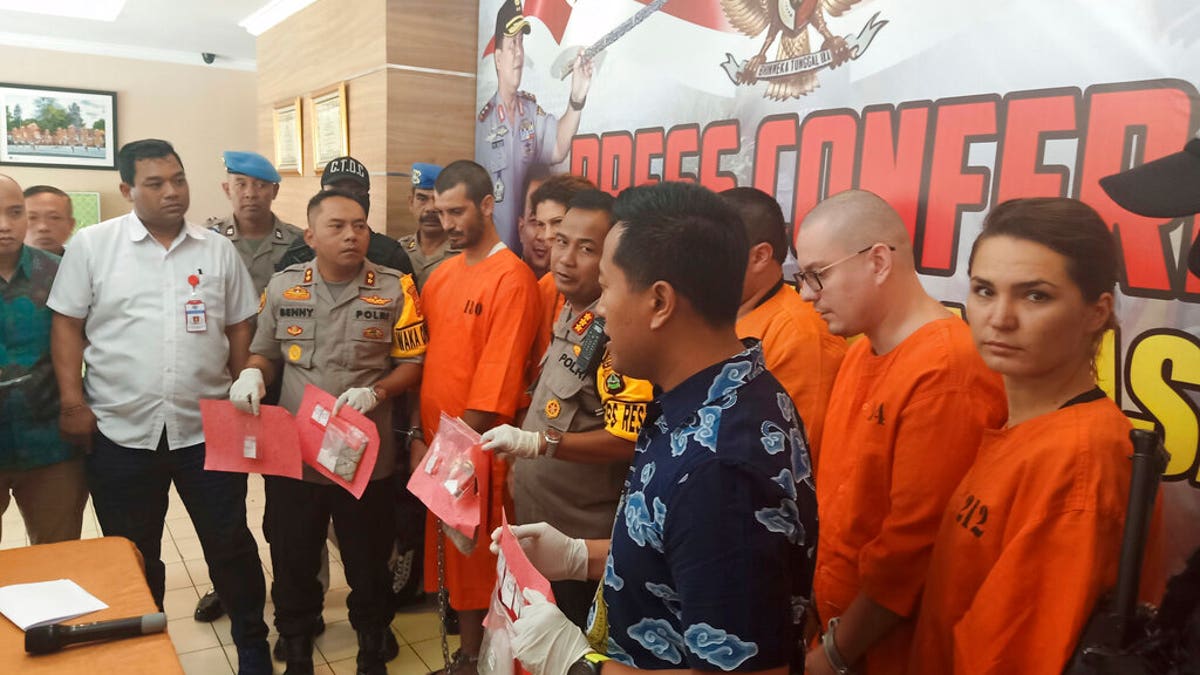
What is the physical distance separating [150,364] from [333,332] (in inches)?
21.9

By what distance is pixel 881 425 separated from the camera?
1493mm

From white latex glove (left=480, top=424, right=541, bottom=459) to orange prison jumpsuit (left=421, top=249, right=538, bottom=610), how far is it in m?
0.56

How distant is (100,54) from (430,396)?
684cm

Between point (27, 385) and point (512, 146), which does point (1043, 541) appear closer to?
point (27, 385)

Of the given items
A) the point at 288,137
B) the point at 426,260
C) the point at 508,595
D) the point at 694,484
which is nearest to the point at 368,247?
the point at 426,260

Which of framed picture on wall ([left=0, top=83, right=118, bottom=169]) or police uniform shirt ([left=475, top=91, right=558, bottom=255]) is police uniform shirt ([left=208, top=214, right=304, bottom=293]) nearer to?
police uniform shirt ([left=475, top=91, right=558, bottom=255])

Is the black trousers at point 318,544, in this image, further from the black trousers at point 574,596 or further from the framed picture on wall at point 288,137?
the framed picture on wall at point 288,137

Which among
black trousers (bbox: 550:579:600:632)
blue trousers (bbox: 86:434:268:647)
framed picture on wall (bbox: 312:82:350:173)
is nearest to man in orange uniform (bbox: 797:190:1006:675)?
black trousers (bbox: 550:579:600:632)

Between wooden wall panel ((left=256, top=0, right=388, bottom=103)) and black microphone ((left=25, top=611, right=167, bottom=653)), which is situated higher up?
wooden wall panel ((left=256, top=0, right=388, bottom=103))

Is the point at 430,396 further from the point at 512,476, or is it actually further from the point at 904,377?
the point at 904,377

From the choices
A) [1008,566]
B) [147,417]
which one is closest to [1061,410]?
[1008,566]

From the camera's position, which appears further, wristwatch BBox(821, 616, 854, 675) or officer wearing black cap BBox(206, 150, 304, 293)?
officer wearing black cap BBox(206, 150, 304, 293)

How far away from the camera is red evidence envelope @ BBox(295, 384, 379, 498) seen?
2236 millimetres

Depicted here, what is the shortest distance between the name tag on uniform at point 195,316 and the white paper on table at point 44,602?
3.41 feet
